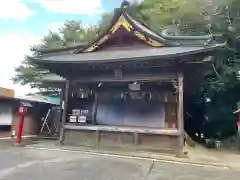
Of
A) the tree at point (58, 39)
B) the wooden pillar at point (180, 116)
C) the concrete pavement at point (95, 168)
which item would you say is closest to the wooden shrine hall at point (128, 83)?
the wooden pillar at point (180, 116)

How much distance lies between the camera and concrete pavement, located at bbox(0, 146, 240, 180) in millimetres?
5723

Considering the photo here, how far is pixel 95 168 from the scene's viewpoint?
648 centimetres

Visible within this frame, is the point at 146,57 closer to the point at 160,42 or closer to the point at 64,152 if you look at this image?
the point at 160,42

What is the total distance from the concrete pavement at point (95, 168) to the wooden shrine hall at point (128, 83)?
5.77 feet

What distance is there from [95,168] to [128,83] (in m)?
5.29

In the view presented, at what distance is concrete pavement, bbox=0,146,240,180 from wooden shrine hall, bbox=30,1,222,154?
1.76 metres

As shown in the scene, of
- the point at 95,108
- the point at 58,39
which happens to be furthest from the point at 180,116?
the point at 58,39

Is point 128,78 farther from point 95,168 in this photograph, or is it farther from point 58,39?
point 58,39

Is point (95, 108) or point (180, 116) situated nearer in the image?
point (180, 116)

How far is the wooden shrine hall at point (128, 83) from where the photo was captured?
9234mm

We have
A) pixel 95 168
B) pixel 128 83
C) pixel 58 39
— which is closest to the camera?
pixel 95 168

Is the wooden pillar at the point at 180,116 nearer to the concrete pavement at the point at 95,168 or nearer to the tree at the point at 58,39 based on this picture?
the concrete pavement at the point at 95,168

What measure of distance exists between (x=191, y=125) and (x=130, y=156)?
10718mm

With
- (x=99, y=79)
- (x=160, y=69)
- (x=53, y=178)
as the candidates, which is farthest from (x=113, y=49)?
(x=53, y=178)
